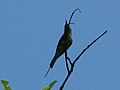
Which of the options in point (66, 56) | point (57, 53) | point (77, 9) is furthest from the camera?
point (57, 53)

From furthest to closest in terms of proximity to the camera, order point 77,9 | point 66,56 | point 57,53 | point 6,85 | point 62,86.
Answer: point 57,53 < point 77,9 < point 6,85 < point 66,56 < point 62,86

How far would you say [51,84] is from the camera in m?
3.25

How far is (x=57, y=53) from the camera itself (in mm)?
3656

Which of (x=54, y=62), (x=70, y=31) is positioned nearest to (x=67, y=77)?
(x=70, y=31)

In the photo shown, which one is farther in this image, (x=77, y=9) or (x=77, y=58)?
(x=77, y=9)

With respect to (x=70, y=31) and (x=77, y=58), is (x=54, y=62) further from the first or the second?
(x=77, y=58)

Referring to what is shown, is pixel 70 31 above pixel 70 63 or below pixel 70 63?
above

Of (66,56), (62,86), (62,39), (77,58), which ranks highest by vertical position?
Result: (62,39)

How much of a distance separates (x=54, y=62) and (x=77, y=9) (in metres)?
0.69

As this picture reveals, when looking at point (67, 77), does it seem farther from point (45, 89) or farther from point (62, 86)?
point (45, 89)

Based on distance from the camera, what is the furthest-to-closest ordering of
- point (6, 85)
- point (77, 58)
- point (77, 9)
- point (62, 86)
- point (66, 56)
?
point (77, 9), point (6, 85), point (66, 56), point (77, 58), point (62, 86)

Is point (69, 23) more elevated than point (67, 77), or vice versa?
point (69, 23)

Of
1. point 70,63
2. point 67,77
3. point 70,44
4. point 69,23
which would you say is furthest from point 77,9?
point 67,77

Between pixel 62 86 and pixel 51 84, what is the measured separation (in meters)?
0.78
